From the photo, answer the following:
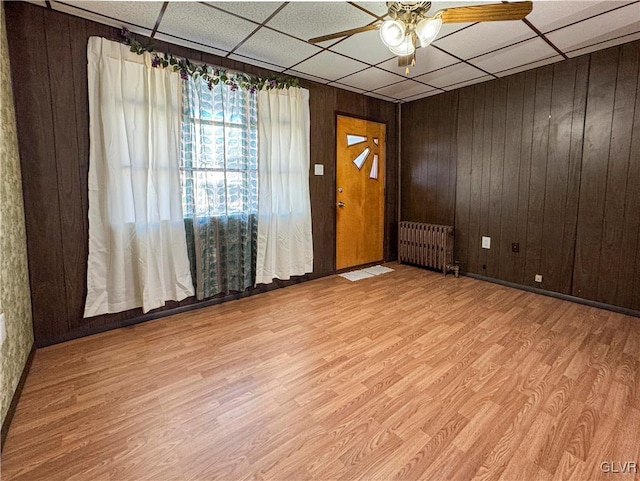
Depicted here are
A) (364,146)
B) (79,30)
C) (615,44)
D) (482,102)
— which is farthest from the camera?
(364,146)

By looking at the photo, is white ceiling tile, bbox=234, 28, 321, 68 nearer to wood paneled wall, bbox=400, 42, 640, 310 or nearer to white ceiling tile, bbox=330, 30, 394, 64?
white ceiling tile, bbox=330, 30, 394, 64

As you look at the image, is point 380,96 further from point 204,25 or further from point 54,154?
point 54,154

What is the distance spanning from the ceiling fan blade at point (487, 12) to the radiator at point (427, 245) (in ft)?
9.57

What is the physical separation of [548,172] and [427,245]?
1.70m

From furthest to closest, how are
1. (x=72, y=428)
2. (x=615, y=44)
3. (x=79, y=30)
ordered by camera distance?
(x=615, y=44), (x=79, y=30), (x=72, y=428)

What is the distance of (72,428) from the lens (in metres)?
1.70

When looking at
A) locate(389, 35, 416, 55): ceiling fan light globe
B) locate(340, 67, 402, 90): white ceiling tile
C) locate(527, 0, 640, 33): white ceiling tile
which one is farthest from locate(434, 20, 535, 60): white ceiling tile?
locate(389, 35, 416, 55): ceiling fan light globe

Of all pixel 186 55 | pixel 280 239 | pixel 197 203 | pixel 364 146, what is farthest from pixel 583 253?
pixel 186 55

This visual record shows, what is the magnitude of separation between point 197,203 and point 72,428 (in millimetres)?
1996

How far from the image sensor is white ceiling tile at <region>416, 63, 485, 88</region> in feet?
11.7

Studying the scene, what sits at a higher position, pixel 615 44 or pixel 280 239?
pixel 615 44

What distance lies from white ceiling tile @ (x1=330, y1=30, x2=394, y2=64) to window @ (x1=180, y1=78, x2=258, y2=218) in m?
1.07

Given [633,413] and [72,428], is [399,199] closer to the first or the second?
[633,413]

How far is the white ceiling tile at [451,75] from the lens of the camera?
11.7 ft
